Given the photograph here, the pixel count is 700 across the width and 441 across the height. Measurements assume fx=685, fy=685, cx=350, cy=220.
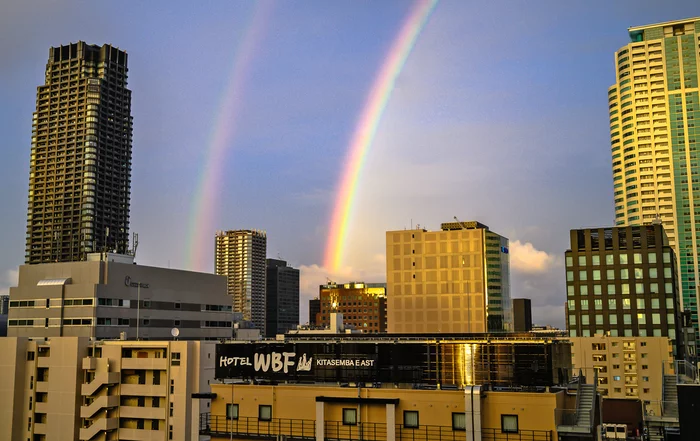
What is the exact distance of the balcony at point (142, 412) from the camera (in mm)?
73500

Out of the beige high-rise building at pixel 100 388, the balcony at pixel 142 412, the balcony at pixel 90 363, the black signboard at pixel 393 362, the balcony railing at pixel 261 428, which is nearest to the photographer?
the black signboard at pixel 393 362

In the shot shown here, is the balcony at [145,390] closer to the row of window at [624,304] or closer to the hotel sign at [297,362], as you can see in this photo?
the hotel sign at [297,362]

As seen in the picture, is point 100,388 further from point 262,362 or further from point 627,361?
point 627,361

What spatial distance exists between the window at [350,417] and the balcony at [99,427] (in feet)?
123

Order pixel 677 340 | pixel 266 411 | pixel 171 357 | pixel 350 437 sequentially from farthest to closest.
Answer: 1. pixel 677 340
2. pixel 171 357
3. pixel 266 411
4. pixel 350 437

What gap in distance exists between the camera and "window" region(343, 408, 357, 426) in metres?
47.7

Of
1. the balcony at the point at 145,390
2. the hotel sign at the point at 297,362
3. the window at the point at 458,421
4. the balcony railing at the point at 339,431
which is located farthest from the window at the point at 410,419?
the balcony at the point at 145,390

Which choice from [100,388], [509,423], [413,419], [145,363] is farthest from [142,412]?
[509,423]

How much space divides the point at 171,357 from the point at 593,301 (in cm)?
13106

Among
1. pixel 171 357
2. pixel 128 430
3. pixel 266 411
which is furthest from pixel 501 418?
pixel 128 430

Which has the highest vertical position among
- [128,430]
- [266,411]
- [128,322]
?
[128,322]

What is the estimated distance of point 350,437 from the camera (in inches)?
1869

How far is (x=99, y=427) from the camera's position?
73.8 m

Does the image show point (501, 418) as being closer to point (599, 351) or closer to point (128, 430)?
point (128, 430)
